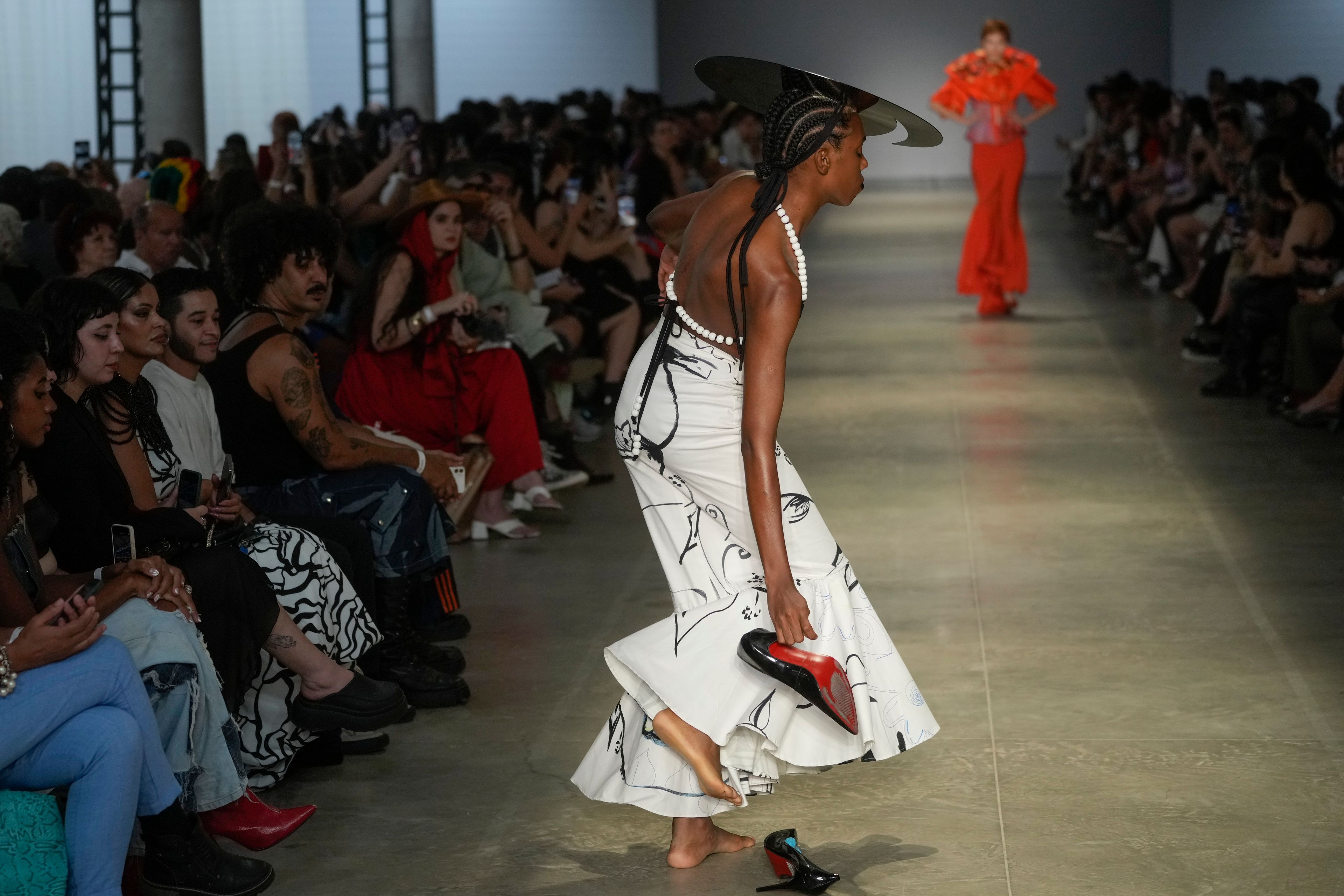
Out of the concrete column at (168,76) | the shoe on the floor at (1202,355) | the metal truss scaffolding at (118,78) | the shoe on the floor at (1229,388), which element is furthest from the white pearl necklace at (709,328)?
the metal truss scaffolding at (118,78)

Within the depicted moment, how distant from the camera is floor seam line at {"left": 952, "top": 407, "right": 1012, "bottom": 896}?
9.34ft

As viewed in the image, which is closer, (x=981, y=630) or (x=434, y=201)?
(x=981, y=630)

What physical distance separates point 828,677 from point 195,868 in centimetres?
102

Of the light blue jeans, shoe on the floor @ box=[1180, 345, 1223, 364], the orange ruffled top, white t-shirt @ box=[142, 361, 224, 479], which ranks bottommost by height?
shoe on the floor @ box=[1180, 345, 1223, 364]

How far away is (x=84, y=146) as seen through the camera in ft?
24.8

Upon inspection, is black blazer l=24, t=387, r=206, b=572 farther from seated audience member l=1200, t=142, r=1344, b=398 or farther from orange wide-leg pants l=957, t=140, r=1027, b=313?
orange wide-leg pants l=957, t=140, r=1027, b=313

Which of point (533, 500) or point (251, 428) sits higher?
point (251, 428)

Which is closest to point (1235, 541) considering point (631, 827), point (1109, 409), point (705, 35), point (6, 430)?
point (1109, 409)

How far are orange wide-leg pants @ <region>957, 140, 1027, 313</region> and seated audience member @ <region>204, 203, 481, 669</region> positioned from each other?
6.53m

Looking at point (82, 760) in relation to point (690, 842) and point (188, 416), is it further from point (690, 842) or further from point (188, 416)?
point (188, 416)

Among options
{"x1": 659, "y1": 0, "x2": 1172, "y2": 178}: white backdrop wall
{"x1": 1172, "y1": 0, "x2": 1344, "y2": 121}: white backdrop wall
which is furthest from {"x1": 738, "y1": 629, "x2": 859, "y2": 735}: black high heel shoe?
{"x1": 659, "y1": 0, "x2": 1172, "y2": 178}: white backdrop wall

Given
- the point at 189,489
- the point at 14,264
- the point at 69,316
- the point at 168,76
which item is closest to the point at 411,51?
the point at 168,76

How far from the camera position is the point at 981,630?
4.11 meters

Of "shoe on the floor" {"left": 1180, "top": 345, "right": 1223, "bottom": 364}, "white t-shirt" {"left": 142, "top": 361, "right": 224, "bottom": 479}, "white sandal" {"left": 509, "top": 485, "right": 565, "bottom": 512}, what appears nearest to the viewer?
"white t-shirt" {"left": 142, "top": 361, "right": 224, "bottom": 479}
